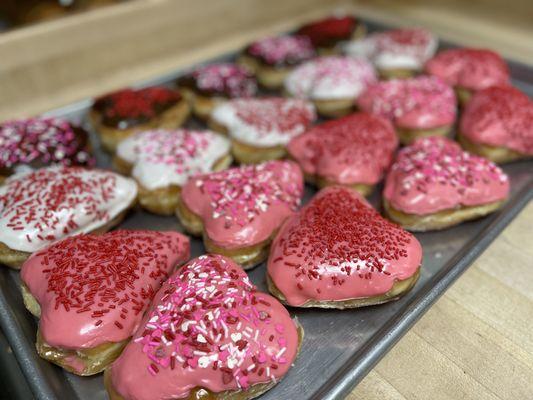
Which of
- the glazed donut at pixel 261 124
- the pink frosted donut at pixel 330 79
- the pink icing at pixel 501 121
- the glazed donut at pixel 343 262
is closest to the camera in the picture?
the glazed donut at pixel 343 262

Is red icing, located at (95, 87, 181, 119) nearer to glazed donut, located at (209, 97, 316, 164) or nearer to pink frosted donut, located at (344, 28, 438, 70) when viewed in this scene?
glazed donut, located at (209, 97, 316, 164)

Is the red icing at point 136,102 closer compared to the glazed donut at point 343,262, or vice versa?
the glazed donut at point 343,262

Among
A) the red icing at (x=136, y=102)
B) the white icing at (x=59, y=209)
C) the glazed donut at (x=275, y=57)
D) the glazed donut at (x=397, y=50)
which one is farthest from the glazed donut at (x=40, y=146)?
the glazed donut at (x=397, y=50)

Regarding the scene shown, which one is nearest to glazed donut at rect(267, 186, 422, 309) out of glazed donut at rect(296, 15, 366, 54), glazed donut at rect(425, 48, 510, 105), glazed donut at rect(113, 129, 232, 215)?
glazed donut at rect(113, 129, 232, 215)

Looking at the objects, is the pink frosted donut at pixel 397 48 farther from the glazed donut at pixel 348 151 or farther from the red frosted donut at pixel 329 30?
the glazed donut at pixel 348 151

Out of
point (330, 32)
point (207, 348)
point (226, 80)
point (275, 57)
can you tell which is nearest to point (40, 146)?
point (226, 80)

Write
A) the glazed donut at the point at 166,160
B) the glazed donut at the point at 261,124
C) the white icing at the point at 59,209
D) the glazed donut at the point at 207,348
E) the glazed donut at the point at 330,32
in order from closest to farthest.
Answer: the glazed donut at the point at 207,348 → the white icing at the point at 59,209 → the glazed donut at the point at 166,160 → the glazed donut at the point at 261,124 → the glazed donut at the point at 330,32

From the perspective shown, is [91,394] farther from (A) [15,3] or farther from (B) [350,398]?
(A) [15,3]

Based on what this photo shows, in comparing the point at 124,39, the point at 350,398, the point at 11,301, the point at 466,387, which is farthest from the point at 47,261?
the point at 124,39
